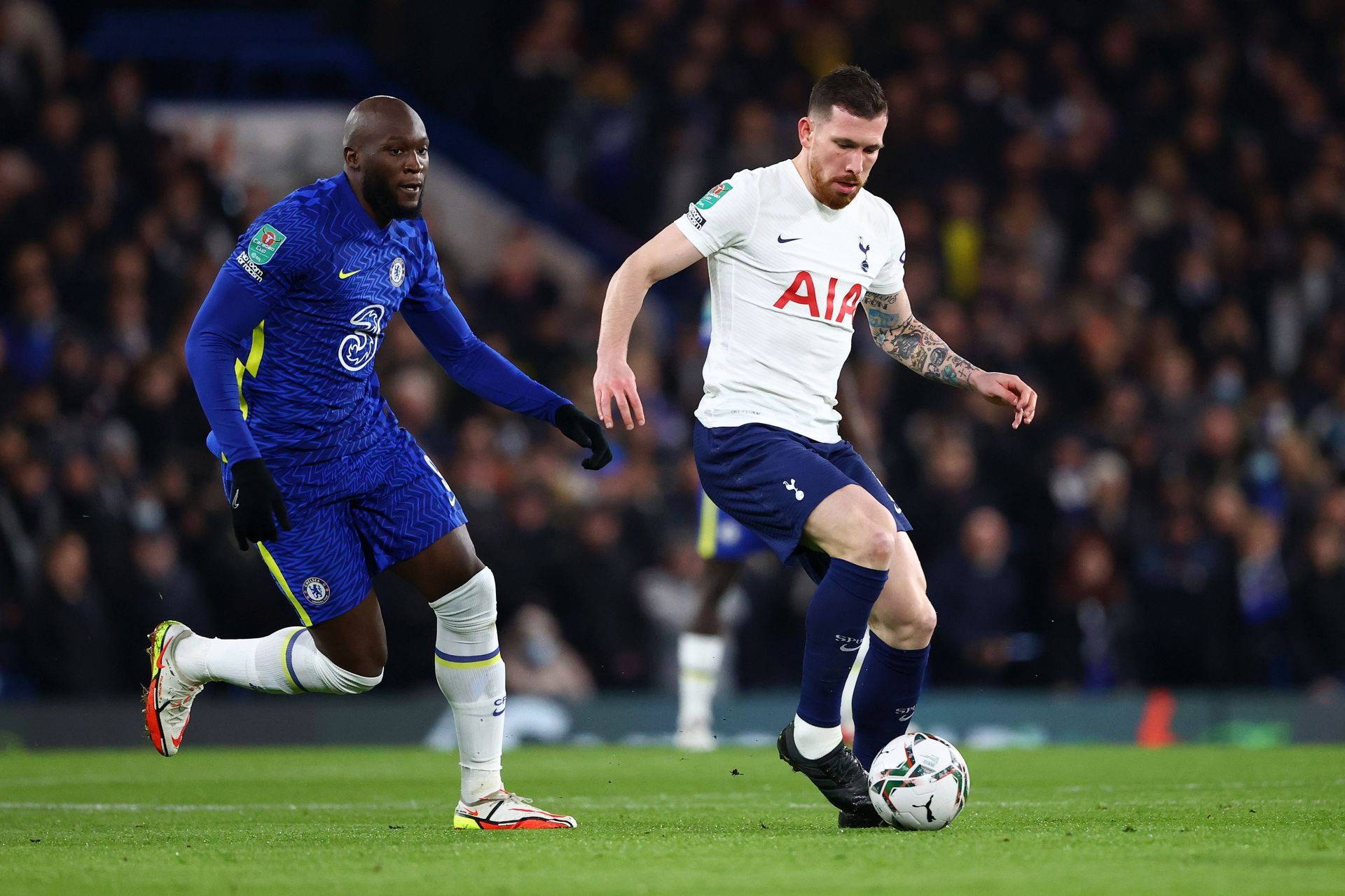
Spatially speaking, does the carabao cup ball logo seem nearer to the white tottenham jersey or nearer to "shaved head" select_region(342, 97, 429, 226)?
"shaved head" select_region(342, 97, 429, 226)

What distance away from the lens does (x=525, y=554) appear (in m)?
12.4

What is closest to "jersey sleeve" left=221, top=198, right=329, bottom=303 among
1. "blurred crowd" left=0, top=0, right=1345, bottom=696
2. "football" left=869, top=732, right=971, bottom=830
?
"football" left=869, top=732, right=971, bottom=830

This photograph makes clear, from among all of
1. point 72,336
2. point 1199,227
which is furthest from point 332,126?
point 1199,227

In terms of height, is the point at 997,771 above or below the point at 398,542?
below

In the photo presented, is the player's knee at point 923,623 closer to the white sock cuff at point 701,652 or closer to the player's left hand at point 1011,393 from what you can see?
the player's left hand at point 1011,393

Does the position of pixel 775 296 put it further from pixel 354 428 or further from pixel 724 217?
pixel 354 428

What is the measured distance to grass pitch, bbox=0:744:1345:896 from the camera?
14.8 feet

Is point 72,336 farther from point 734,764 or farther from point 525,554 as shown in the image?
point 734,764

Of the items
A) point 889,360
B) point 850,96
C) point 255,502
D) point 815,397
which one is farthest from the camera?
point 889,360

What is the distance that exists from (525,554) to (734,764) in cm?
321

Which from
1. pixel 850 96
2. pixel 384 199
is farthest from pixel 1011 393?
pixel 384 199

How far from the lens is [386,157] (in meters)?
5.96

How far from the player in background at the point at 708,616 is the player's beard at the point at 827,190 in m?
3.54

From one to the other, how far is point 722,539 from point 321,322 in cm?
439
